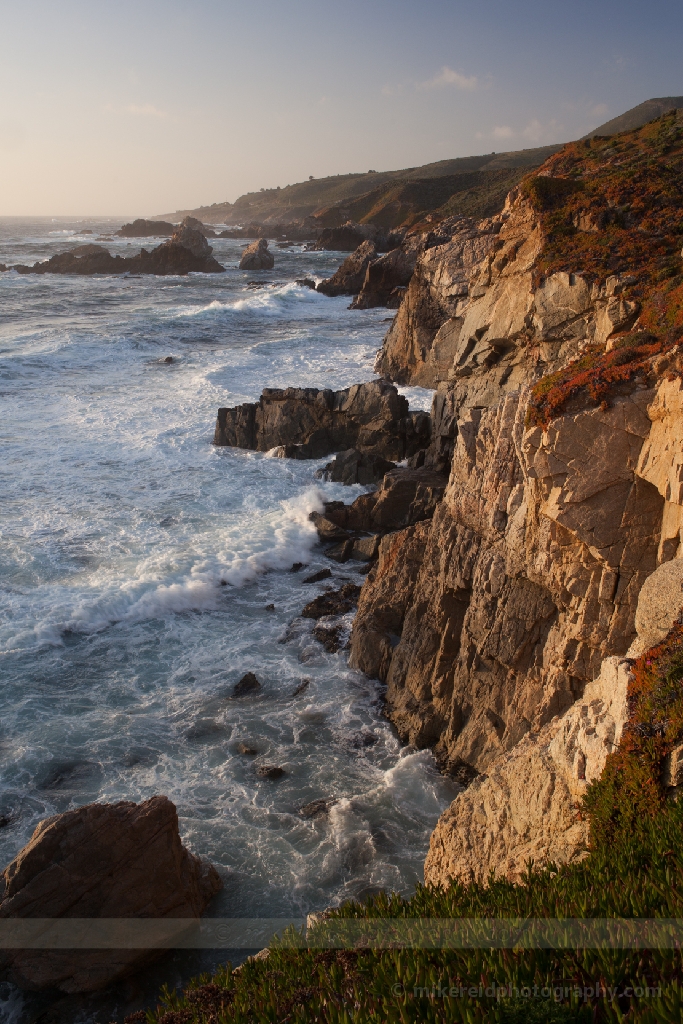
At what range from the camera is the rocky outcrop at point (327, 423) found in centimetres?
2405

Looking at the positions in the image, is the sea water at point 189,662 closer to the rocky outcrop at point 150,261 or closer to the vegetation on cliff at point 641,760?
the vegetation on cliff at point 641,760

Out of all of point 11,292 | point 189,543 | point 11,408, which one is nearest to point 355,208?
point 11,292

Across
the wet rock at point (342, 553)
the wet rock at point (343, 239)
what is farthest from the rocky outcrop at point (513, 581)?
the wet rock at point (343, 239)

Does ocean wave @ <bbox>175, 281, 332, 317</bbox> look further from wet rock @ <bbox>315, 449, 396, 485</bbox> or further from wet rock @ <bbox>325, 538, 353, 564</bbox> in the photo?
wet rock @ <bbox>325, 538, 353, 564</bbox>

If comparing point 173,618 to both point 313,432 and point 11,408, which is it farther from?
point 11,408

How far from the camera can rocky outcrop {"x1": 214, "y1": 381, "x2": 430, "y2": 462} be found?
24047 mm

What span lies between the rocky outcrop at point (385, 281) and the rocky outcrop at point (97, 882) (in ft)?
166

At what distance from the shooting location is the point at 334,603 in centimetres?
1697

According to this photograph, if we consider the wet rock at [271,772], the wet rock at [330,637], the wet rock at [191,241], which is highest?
the wet rock at [191,241]

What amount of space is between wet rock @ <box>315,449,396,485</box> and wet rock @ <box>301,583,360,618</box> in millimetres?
6447

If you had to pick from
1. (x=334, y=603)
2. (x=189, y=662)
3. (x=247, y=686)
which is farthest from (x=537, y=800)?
(x=334, y=603)

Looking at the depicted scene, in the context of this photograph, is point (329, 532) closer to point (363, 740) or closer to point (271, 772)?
point (363, 740)

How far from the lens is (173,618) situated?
16.8m

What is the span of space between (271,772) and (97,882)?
12.1 ft
